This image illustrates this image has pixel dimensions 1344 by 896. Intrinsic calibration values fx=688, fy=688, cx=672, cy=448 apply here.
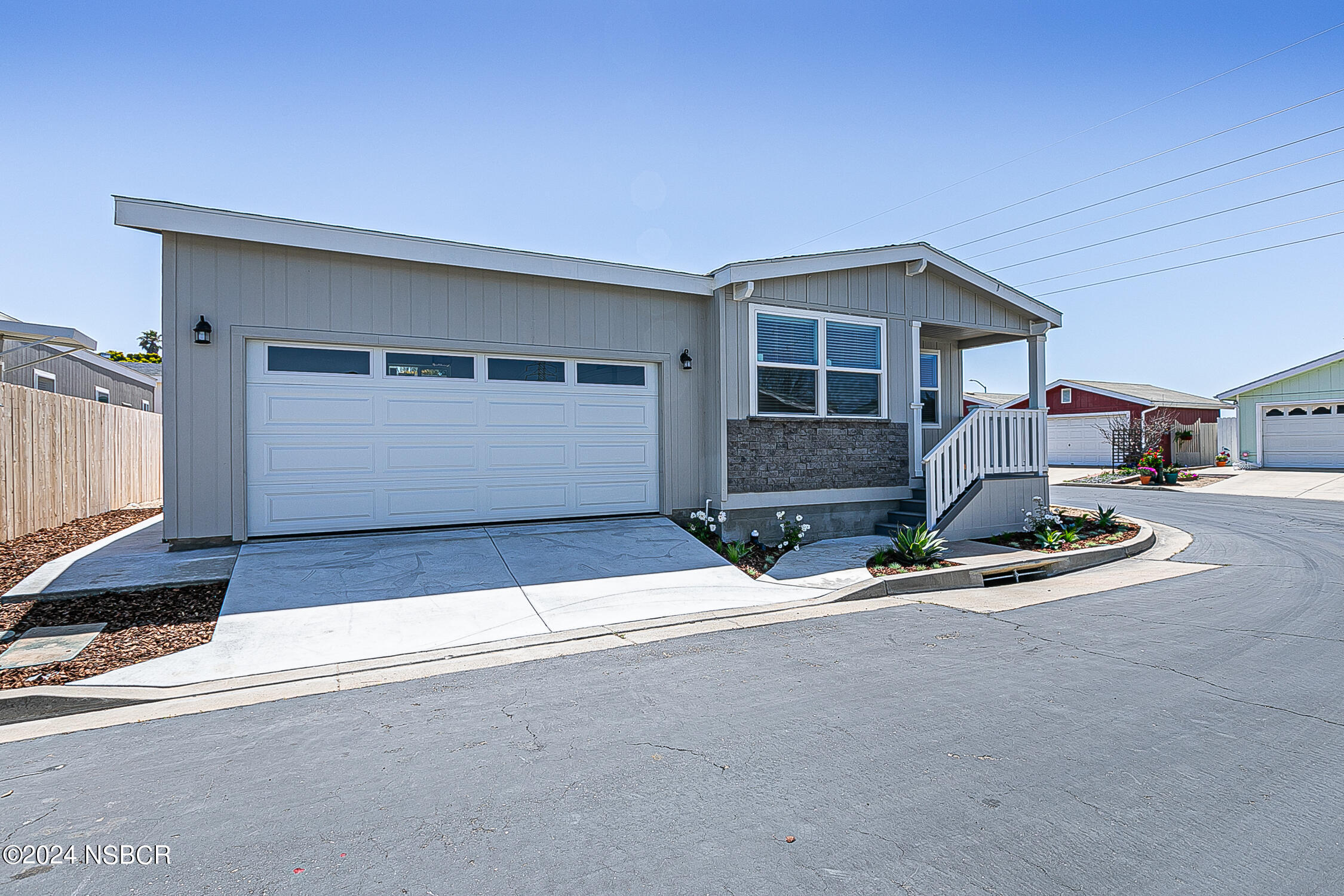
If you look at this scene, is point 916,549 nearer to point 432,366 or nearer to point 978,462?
point 978,462

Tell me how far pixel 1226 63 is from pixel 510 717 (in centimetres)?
2127

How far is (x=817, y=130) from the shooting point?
14.4 metres

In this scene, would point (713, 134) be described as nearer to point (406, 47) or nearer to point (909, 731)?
point (406, 47)

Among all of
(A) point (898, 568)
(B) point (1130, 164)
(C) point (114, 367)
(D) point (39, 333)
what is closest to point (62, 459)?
(D) point (39, 333)

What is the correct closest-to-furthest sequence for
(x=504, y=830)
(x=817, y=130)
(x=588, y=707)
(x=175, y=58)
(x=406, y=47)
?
(x=504, y=830) → (x=588, y=707) → (x=175, y=58) → (x=406, y=47) → (x=817, y=130)

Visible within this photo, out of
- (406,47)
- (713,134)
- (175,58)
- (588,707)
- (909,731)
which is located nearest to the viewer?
(909,731)

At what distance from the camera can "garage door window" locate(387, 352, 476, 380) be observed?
8.34 metres

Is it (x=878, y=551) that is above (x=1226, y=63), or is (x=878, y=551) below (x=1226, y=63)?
below

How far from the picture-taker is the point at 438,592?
648 cm

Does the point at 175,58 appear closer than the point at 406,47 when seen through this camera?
Yes

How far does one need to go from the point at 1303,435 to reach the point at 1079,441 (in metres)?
7.74

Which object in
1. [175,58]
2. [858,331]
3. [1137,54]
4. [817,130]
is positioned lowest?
Result: [858,331]

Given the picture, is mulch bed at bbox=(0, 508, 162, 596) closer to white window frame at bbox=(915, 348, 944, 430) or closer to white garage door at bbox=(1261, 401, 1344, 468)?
white window frame at bbox=(915, 348, 944, 430)

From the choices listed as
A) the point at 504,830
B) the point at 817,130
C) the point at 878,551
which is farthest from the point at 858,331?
the point at 504,830
